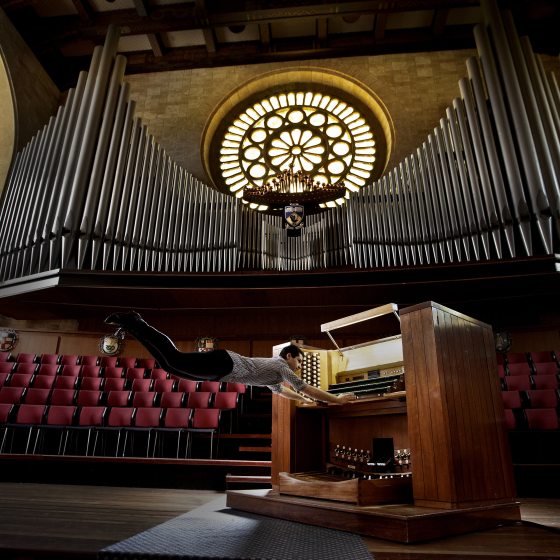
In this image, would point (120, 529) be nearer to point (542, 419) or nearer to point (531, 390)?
point (542, 419)

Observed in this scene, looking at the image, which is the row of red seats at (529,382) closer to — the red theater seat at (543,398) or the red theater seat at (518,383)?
the red theater seat at (518,383)

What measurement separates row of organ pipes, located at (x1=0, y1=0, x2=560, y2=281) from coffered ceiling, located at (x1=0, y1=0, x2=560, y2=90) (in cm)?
204

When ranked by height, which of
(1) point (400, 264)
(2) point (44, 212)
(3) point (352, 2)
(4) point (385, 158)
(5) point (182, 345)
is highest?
(3) point (352, 2)

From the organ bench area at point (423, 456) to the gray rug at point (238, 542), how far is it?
0.16 meters

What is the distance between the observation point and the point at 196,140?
8.81 metres

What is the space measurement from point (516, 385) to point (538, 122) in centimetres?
360

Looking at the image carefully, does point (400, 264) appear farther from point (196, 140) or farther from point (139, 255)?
point (196, 140)

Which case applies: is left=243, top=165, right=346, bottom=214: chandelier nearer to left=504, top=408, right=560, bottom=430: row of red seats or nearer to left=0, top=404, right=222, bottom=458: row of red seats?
left=0, top=404, right=222, bottom=458: row of red seats

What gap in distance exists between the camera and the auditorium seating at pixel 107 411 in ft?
15.0

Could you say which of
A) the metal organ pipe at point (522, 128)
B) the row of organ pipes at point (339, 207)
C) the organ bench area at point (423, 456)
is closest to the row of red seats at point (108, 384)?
Result: the row of organ pipes at point (339, 207)

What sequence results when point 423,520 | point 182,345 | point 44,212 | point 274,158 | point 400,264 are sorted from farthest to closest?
1. point 274,158
2. point 182,345
3. point 44,212
4. point 400,264
5. point 423,520

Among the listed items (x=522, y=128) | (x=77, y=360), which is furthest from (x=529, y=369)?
(x=77, y=360)

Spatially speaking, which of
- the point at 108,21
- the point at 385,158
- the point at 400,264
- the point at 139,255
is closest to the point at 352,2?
the point at 385,158

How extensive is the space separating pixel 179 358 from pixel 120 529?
776 mm
